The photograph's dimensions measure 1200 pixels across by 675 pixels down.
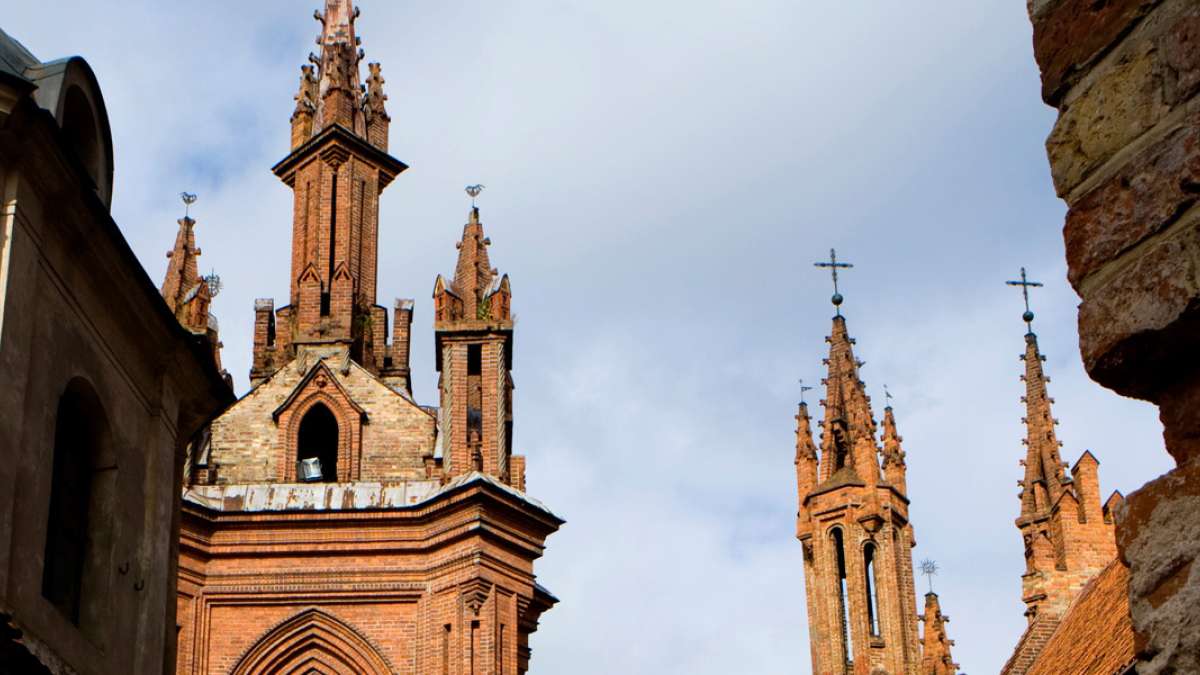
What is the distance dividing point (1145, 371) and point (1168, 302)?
0.52ft

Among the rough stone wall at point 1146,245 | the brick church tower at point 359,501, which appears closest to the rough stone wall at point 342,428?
the brick church tower at point 359,501

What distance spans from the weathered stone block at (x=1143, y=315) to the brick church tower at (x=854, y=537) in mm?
28162

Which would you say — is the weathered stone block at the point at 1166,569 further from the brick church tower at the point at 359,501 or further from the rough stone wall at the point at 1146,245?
the brick church tower at the point at 359,501

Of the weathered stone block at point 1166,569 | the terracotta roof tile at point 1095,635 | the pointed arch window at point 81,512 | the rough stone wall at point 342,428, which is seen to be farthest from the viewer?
the rough stone wall at point 342,428

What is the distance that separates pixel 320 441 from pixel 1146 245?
24.6 metres

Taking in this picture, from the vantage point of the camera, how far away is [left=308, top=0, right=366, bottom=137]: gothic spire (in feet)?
98.5

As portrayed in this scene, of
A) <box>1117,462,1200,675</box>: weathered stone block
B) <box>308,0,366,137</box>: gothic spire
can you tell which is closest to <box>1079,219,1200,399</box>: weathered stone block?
<box>1117,462,1200,675</box>: weathered stone block

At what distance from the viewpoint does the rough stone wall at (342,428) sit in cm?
2580

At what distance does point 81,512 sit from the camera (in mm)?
11984

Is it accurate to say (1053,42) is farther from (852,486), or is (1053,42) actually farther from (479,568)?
(852,486)

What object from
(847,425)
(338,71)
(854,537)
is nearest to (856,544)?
(854,537)

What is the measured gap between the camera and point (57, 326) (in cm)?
1141

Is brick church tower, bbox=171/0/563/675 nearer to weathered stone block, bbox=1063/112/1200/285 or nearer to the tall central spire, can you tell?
the tall central spire

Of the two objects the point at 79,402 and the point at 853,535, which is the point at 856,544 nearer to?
the point at 853,535
